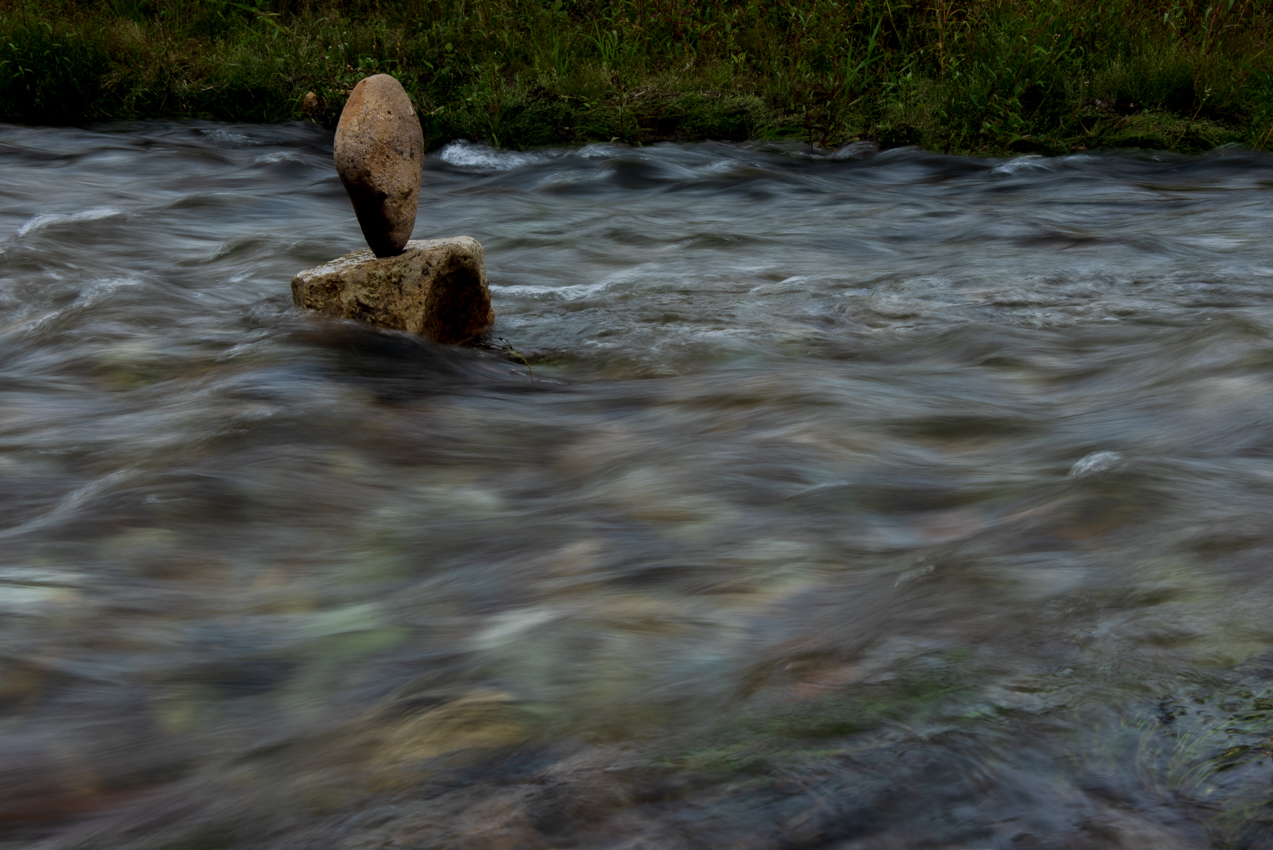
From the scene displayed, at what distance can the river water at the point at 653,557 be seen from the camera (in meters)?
1.31

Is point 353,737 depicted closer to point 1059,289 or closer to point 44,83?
point 1059,289

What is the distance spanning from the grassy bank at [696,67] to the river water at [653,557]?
3.15 metres

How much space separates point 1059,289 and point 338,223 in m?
3.94

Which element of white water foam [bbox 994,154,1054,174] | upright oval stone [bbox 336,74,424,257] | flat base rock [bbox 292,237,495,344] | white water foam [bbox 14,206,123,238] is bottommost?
white water foam [bbox 994,154,1054,174]

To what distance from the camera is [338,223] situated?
6383mm

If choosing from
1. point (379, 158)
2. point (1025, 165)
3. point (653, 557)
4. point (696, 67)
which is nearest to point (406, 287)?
point (379, 158)

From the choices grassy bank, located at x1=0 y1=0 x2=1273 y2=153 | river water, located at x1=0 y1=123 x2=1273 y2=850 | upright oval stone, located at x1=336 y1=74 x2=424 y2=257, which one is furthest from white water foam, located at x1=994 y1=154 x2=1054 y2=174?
upright oval stone, located at x1=336 y1=74 x2=424 y2=257

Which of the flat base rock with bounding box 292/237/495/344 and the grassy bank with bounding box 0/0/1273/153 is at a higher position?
the grassy bank with bounding box 0/0/1273/153

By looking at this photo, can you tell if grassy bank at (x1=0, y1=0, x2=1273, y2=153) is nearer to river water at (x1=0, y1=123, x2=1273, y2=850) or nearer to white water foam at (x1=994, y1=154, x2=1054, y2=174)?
white water foam at (x1=994, y1=154, x2=1054, y2=174)

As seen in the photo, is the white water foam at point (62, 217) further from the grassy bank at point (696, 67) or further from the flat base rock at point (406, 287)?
the grassy bank at point (696, 67)

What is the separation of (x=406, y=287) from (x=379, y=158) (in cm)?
44

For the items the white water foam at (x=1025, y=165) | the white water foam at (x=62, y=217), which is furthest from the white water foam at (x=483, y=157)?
the white water foam at (x=1025, y=165)

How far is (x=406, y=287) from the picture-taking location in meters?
3.74

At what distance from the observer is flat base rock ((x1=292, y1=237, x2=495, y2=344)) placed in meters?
3.75
